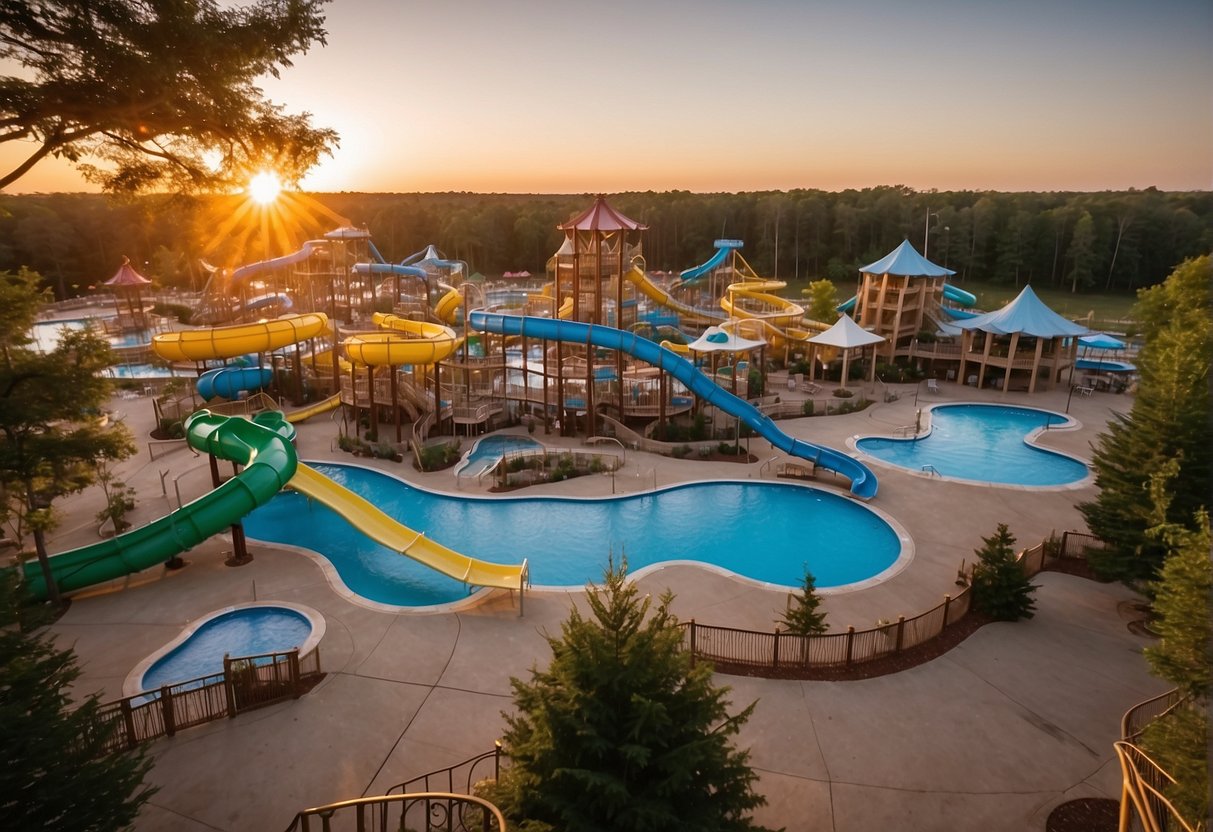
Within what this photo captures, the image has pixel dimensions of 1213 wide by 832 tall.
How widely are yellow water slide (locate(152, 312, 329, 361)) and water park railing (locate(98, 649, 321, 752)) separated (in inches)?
641

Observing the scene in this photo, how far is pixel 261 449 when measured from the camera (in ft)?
52.7

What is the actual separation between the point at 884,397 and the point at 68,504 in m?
30.3

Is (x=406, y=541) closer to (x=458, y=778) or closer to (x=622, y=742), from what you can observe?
(x=458, y=778)

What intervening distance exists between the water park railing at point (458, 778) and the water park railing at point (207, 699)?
3089 mm

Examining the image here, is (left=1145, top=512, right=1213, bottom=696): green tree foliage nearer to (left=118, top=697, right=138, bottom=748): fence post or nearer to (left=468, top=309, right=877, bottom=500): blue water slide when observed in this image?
(left=468, top=309, right=877, bottom=500): blue water slide

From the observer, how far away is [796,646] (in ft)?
37.8

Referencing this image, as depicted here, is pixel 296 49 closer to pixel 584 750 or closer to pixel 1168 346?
pixel 584 750

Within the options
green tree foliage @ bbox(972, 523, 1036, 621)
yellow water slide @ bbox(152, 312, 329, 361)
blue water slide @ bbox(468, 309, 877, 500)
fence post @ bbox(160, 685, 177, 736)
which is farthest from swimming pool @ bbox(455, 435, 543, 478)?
green tree foliage @ bbox(972, 523, 1036, 621)

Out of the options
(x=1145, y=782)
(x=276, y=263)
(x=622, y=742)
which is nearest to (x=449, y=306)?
(x=276, y=263)

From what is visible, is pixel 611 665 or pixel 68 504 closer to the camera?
pixel 611 665

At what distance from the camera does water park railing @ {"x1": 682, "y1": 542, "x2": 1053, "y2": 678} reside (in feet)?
36.9

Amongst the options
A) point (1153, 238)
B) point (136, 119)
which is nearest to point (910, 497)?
point (136, 119)

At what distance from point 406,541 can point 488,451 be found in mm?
8717

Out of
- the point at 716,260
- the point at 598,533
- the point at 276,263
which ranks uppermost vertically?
the point at 716,260
